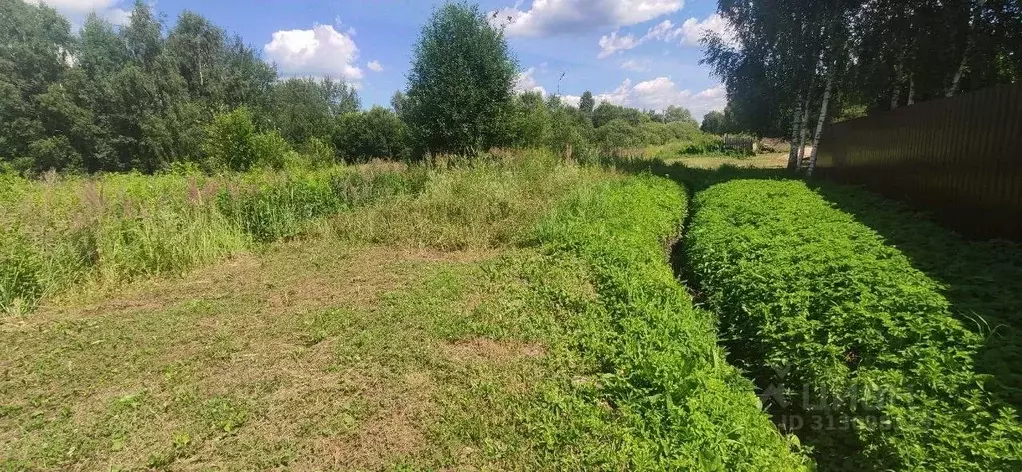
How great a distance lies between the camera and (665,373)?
2.83 metres

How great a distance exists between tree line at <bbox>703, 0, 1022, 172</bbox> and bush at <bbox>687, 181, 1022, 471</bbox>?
36.7ft

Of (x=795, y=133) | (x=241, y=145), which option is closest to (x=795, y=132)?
(x=795, y=133)

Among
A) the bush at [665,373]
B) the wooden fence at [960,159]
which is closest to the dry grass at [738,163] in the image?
the wooden fence at [960,159]

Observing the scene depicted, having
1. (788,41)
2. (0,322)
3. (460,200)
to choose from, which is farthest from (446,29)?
(0,322)

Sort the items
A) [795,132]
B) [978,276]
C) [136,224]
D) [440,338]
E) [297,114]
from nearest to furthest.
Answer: [440,338] < [978,276] < [136,224] < [795,132] < [297,114]

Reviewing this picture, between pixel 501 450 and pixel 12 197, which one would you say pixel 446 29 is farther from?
pixel 501 450

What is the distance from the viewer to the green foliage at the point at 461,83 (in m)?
13.9

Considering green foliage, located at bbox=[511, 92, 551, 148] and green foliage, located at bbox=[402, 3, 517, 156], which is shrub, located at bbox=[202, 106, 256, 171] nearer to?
green foliage, located at bbox=[402, 3, 517, 156]

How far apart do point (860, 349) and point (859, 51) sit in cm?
1472

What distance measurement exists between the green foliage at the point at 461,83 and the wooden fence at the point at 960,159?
9.99 meters

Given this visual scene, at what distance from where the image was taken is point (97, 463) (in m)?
2.41

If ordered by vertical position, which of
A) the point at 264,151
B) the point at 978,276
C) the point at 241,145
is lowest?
the point at 978,276

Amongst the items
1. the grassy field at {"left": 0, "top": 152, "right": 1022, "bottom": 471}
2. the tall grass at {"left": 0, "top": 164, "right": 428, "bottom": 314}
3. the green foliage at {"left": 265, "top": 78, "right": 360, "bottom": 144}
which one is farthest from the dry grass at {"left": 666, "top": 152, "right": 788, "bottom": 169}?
the green foliage at {"left": 265, "top": 78, "right": 360, "bottom": 144}

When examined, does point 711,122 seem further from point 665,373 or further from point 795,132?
point 665,373
